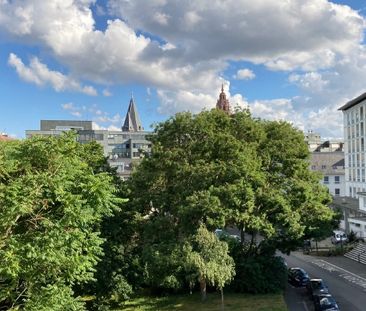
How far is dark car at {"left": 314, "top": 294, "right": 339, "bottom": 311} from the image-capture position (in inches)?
1051

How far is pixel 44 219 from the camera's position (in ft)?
58.5

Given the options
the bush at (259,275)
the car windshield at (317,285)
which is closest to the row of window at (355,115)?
the bush at (259,275)

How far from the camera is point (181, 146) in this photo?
3092cm

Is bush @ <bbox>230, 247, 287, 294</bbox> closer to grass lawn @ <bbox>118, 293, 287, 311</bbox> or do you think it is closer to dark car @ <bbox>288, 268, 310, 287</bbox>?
grass lawn @ <bbox>118, 293, 287, 311</bbox>

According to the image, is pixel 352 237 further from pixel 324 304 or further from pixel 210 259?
pixel 210 259

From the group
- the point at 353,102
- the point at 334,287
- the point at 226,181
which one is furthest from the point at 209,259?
the point at 353,102

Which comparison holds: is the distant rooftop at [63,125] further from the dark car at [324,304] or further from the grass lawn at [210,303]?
the dark car at [324,304]

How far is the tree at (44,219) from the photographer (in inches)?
653

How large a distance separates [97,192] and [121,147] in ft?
386

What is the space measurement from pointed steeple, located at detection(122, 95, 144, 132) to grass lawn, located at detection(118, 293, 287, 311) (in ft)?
377

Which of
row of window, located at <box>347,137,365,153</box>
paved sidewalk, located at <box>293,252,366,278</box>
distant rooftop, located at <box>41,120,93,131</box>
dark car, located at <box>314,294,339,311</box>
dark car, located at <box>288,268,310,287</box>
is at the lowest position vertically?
paved sidewalk, located at <box>293,252,366,278</box>

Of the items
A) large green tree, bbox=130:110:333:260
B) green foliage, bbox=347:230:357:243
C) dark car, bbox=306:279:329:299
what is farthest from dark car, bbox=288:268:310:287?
green foliage, bbox=347:230:357:243

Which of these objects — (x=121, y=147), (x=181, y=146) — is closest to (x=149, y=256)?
(x=181, y=146)

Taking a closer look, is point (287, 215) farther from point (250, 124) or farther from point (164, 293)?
point (164, 293)
